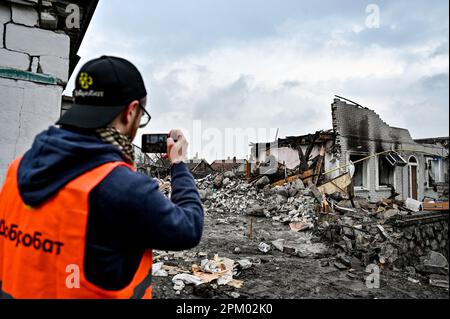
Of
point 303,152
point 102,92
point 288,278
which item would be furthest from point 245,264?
point 303,152

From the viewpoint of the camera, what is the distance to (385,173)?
14.7 meters

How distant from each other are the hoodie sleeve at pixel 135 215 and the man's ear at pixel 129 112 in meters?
0.25

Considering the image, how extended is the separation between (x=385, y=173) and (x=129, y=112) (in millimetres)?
15994

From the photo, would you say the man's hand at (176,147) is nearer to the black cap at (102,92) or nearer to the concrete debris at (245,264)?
the black cap at (102,92)

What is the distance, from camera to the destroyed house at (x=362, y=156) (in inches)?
526

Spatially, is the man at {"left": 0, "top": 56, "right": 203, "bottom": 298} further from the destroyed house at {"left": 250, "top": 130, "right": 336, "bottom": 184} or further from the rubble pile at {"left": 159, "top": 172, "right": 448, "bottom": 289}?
the destroyed house at {"left": 250, "top": 130, "right": 336, "bottom": 184}

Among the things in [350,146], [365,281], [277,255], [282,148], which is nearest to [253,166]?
[282,148]

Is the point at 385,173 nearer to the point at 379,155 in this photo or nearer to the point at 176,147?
the point at 379,155

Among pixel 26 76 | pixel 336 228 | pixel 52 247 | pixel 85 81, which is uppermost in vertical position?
pixel 26 76

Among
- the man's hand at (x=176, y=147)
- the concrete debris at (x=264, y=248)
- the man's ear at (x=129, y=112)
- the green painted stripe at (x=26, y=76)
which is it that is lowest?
the concrete debris at (x=264, y=248)

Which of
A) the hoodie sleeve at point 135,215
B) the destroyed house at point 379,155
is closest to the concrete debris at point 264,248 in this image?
the hoodie sleeve at point 135,215
